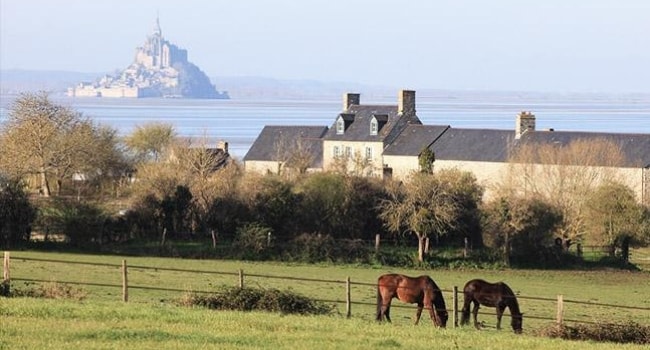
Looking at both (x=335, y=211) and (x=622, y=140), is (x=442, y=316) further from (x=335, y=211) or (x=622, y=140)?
(x=622, y=140)

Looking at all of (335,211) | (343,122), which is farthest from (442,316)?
(343,122)

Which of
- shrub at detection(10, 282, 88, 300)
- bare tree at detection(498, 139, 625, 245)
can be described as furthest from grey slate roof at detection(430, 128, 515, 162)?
shrub at detection(10, 282, 88, 300)

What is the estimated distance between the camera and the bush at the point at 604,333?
24766mm

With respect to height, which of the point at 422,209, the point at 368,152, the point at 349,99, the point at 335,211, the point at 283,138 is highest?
the point at 349,99

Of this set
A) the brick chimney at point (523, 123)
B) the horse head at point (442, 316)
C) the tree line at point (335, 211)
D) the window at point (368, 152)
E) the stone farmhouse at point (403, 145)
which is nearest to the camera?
the horse head at point (442, 316)

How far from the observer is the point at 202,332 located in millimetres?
20422

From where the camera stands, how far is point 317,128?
8425 centimetres

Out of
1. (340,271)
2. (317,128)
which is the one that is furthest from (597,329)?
(317,128)

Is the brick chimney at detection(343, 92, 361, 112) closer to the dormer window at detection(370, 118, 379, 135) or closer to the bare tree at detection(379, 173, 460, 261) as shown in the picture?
the dormer window at detection(370, 118, 379, 135)

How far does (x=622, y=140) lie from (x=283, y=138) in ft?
75.5

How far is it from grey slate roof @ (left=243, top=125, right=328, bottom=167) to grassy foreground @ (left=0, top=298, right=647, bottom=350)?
56.6 metres

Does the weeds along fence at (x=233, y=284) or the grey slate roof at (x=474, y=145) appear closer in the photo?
the weeds along fence at (x=233, y=284)

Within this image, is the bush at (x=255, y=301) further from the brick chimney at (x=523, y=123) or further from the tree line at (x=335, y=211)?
the brick chimney at (x=523, y=123)

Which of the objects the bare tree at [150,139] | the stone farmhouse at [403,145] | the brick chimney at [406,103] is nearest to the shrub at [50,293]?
the stone farmhouse at [403,145]
